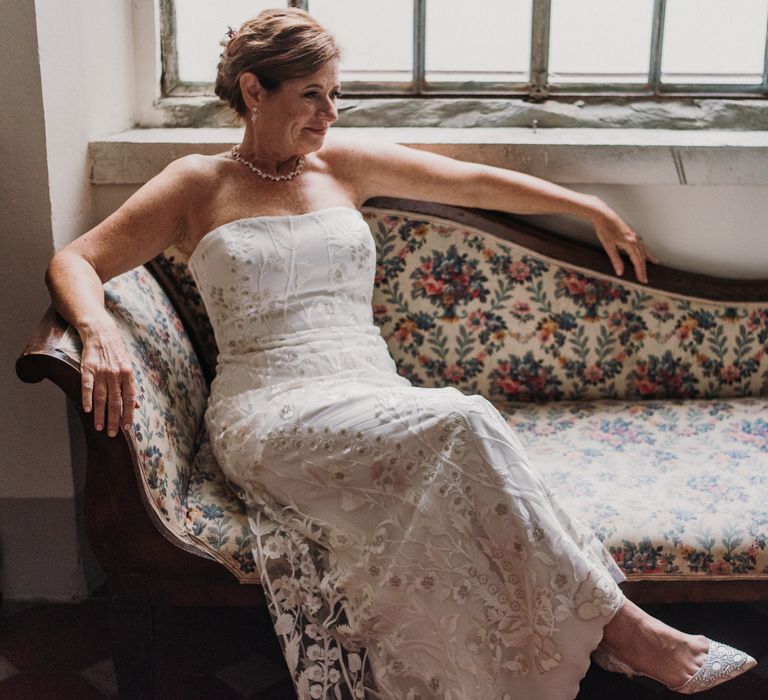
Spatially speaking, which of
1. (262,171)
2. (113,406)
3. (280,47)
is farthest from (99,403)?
(280,47)

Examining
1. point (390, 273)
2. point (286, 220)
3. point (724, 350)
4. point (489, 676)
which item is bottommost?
point (489, 676)

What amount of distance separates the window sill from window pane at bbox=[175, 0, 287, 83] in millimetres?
435

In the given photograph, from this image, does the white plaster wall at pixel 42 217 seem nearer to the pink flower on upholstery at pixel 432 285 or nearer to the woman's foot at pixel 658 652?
the pink flower on upholstery at pixel 432 285

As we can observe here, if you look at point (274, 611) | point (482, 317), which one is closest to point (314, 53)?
point (482, 317)

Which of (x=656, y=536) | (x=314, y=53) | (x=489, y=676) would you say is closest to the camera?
(x=489, y=676)

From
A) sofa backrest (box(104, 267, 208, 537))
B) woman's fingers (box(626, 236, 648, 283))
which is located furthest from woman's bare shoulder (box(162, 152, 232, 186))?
woman's fingers (box(626, 236, 648, 283))

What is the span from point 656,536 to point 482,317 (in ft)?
2.68

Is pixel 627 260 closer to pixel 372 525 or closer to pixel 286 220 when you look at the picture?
pixel 286 220

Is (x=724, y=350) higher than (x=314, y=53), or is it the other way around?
(x=314, y=53)

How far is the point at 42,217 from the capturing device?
2.27 meters

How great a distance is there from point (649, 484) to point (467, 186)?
2.71ft

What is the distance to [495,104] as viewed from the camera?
9.18ft

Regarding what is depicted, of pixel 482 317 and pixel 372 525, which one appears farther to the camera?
pixel 482 317

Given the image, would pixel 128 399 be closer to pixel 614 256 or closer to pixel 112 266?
pixel 112 266
